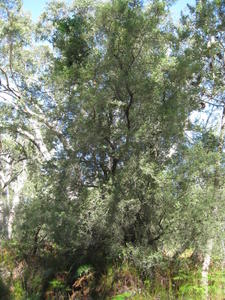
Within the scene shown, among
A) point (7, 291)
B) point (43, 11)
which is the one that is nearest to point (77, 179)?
point (7, 291)

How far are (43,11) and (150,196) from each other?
23.8 feet

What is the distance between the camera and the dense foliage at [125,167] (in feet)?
16.2

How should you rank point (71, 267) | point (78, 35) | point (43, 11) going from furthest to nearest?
point (43, 11) < point (78, 35) < point (71, 267)

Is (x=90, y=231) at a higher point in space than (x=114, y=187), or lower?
lower

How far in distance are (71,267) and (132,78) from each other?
3491 millimetres

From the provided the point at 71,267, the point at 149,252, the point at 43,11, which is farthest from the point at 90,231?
the point at 43,11

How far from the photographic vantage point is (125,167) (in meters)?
5.20

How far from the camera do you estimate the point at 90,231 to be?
527 centimetres

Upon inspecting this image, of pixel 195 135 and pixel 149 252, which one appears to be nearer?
Answer: pixel 149 252

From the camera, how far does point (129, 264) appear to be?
505 cm

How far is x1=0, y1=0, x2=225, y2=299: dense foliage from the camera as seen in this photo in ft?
16.2

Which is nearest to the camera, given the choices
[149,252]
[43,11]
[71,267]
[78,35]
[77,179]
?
[149,252]

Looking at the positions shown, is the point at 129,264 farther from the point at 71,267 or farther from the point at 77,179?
the point at 77,179

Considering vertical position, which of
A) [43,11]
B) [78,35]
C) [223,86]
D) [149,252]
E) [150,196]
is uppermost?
[43,11]
